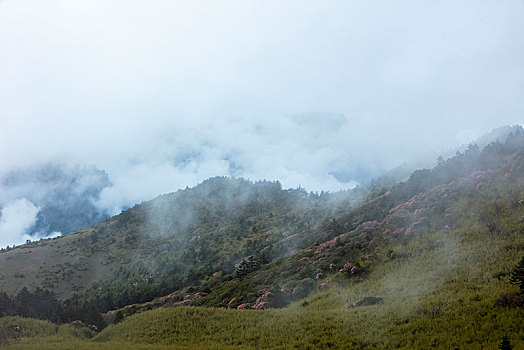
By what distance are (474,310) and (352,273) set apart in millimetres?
15546

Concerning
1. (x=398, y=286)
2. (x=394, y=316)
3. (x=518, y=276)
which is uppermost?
(x=518, y=276)

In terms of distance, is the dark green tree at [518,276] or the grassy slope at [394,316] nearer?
the grassy slope at [394,316]

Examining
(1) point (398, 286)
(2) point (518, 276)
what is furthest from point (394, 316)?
(2) point (518, 276)

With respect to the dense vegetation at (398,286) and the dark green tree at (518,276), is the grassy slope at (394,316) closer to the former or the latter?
the dense vegetation at (398,286)

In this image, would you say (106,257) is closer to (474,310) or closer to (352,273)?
(352,273)

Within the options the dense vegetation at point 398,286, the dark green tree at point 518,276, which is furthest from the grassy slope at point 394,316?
the dark green tree at point 518,276

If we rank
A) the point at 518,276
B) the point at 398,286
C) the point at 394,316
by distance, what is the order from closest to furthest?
1. the point at 518,276
2. the point at 394,316
3. the point at 398,286

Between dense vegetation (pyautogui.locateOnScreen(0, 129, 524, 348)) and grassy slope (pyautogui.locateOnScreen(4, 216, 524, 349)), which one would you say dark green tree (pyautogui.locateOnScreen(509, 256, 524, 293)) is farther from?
grassy slope (pyautogui.locateOnScreen(4, 216, 524, 349))

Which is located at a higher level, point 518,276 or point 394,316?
point 518,276

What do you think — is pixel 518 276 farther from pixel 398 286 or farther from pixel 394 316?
pixel 398 286

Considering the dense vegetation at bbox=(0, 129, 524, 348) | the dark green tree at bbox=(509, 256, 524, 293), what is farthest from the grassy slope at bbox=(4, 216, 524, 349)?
the dark green tree at bbox=(509, 256, 524, 293)

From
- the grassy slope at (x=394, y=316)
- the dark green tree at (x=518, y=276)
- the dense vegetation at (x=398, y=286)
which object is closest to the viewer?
the grassy slope at (x=394, y=316)

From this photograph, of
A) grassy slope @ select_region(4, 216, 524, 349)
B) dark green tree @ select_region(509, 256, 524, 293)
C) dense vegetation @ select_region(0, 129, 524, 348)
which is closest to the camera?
grassy slope @ select_region(4, 216, 524, 349)

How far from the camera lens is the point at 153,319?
1077 inches
